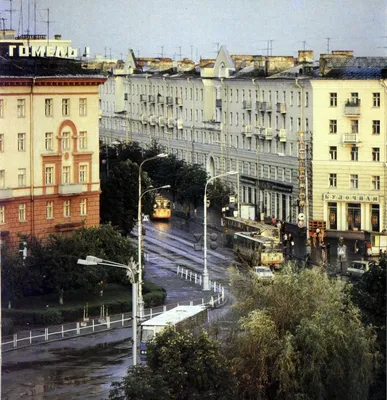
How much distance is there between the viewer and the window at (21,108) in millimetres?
25078

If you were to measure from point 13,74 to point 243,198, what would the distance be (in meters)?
9.93

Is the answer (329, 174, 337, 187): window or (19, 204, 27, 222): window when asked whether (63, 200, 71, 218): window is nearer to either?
(19, 204, 27, 222): window

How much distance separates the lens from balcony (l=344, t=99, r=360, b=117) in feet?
104

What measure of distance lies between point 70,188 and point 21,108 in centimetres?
135

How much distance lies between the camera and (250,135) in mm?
34750

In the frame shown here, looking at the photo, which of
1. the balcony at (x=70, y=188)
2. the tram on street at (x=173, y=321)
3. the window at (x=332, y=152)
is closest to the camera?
the tram on street at (x=173, y=321)

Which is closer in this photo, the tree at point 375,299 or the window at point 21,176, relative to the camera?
the tree at point 375,299

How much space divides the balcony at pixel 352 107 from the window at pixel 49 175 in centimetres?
824

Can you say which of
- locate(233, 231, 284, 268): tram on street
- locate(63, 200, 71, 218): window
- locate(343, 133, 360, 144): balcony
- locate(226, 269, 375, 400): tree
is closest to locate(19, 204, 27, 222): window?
locate(63, 200, 71, 218): window

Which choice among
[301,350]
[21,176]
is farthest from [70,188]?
[301,350]

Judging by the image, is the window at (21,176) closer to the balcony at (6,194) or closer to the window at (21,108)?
the balcony at (6,194)

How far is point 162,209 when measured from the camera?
32.9 meters

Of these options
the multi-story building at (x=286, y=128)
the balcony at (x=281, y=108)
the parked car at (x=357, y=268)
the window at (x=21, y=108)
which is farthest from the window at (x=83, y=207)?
the balcony at (x=281, y=108)

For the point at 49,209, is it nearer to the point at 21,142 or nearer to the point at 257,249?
the point at 21,142
